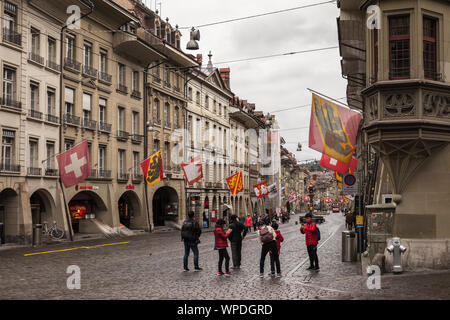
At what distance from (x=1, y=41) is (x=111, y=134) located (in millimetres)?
12412

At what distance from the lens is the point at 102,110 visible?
39.7 meters

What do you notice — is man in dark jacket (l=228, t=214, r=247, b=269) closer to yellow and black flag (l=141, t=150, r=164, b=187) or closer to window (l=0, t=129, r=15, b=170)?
window (l=0, t=129, r=15, b=170)

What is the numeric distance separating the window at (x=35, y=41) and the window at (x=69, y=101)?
11.3 feet

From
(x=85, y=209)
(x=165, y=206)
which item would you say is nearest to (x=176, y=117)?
(x=165, y=206)

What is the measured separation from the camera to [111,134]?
40.2 metres

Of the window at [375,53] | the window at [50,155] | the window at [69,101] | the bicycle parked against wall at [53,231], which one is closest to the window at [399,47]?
the window at [375,53]

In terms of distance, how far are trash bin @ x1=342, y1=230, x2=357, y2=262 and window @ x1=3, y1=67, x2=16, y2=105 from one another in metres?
18.4

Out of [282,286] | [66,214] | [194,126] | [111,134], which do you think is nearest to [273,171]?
[194,126]

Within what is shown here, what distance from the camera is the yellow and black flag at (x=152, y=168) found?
36.3 m

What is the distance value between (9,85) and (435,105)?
2175cm

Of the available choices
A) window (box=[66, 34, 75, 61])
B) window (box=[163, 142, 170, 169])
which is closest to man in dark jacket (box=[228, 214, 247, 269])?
window (box=[66, 34, 75, 61])

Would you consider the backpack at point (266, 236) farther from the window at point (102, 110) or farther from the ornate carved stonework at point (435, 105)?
the window at point (102, 110)

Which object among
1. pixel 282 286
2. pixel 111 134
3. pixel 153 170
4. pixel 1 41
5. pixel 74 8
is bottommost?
pixel 282 286
